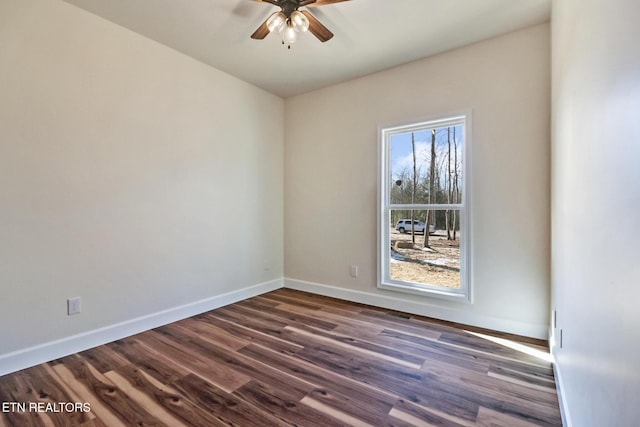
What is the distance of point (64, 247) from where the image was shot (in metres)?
2.19

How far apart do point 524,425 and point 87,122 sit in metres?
3.48

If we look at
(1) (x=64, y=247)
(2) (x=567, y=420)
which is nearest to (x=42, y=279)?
(1) (x=64, y=247)

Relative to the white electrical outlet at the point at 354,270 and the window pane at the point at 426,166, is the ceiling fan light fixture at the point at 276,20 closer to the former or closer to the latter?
the window pane at the point at 426,166

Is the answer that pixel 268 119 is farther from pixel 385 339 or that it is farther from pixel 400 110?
pixel 385 339

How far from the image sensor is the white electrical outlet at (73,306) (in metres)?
2.21

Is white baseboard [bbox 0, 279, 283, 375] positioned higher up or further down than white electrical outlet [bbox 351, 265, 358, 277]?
further down

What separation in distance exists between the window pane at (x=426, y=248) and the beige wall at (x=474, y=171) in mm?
203

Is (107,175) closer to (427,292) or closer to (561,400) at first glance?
(427,292)

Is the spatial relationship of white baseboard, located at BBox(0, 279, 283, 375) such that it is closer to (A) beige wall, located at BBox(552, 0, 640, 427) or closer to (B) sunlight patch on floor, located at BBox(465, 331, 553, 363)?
(B) sunlight patch on floor, located at BBox(465, 331, 553, 363)

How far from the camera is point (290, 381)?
1849 mm

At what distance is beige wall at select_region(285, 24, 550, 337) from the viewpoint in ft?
8.01

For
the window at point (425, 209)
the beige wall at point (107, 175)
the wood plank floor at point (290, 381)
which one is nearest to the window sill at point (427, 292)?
the window at point (425, 209)

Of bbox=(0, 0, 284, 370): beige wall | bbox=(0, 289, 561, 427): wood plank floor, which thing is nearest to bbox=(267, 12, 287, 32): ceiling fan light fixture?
bbox=(0, 0, 284, 370): beige wall

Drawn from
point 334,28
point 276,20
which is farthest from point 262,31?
point 334,28
